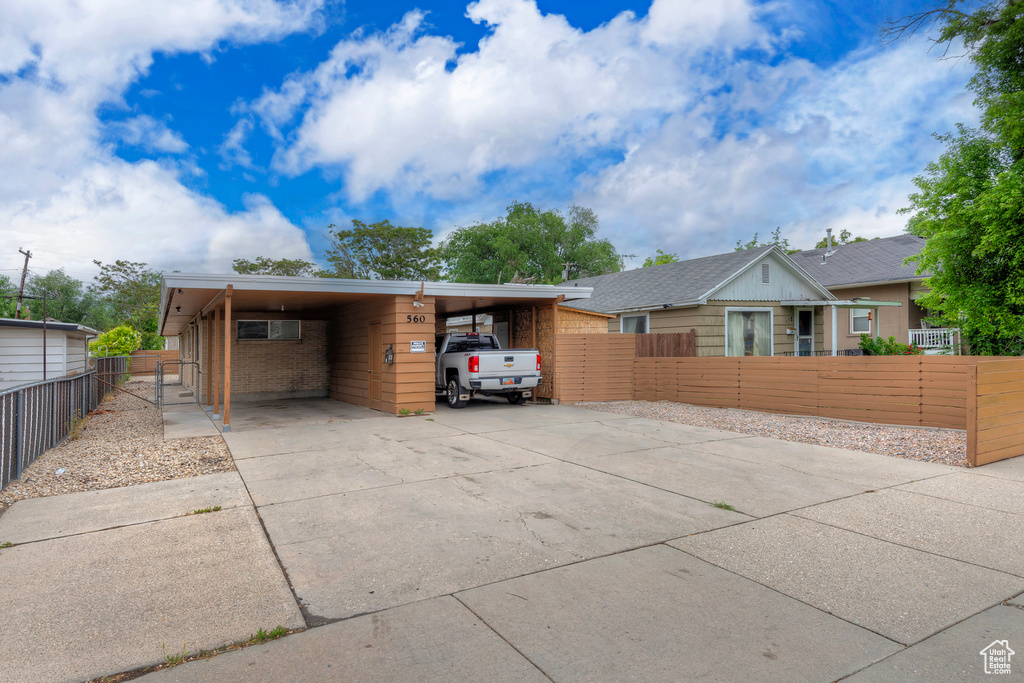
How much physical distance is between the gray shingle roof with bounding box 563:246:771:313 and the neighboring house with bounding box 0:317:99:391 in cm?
1782

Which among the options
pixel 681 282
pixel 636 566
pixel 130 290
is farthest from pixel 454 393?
pixel 130 290

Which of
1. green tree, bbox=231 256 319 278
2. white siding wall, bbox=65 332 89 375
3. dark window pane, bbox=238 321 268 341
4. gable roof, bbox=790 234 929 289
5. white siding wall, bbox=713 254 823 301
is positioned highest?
green tree, bbox=231 256 319 278

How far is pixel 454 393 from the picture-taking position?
14.5 metres

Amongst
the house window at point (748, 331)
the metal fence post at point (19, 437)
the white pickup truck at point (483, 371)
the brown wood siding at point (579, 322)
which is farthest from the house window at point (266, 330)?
the house window at point (748, 331)

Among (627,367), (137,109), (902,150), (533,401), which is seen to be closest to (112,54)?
(137,109)

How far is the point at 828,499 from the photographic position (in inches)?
230

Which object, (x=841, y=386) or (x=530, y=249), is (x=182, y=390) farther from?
(x=530, y=249)

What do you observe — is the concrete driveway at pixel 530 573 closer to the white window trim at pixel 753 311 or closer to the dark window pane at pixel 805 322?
the white window trim at pixel 753 311

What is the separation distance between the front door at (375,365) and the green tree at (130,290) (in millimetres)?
46968

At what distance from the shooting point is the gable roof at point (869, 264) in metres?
22.1

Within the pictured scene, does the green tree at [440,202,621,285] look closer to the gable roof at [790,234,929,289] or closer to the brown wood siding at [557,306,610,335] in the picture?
the gable roof at [790,234,929,289]

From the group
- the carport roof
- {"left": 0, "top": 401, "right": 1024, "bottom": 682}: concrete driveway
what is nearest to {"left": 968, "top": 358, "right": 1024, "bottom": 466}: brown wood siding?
{"left": 0, "top": 401, "right": 1024, "bottom": 682}: concrete driveway

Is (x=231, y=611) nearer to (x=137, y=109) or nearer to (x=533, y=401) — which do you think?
(x=533, y=401)

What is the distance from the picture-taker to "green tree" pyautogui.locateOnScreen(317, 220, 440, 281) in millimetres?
45250
